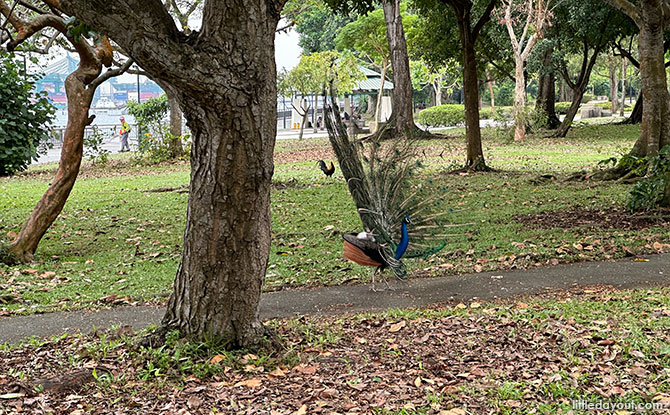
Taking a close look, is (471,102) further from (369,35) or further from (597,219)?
(369,35)

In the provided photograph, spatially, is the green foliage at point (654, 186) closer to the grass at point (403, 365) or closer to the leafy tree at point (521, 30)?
the grass at point (403, 365)

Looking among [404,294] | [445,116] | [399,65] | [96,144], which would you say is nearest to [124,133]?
[96,144]

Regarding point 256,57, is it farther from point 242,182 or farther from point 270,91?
point 242,182

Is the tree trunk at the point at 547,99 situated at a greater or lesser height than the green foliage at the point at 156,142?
greater

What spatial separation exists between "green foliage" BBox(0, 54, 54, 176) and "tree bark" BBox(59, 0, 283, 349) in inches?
666

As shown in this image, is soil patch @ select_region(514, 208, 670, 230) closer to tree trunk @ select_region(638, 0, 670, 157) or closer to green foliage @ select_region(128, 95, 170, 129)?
tree trunk @ select_region(638, 0, 670, 157)

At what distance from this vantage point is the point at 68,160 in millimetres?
8953

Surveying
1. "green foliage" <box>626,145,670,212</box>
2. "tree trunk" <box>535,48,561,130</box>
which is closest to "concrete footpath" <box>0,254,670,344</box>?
"green foliage" <box>626,145,670,212</box>

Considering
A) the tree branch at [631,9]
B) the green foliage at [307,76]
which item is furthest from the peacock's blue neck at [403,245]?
the green foliage at [307,76]

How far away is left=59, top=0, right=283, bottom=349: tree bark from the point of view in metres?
4.09

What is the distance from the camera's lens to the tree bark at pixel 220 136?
4.09 metres

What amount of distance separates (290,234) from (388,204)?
140 inches

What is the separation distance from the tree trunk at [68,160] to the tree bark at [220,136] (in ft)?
16.0

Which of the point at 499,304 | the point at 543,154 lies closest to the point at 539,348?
the point at 499,304
